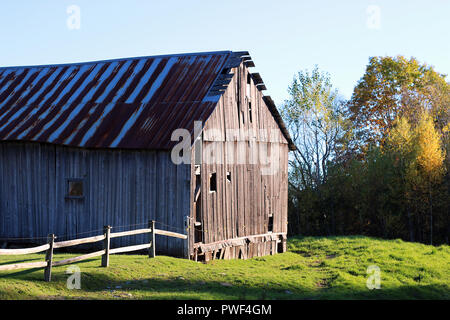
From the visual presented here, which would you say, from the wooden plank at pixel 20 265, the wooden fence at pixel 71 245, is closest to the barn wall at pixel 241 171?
the wooden fence at pixel 71 245

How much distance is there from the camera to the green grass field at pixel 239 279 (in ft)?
42.3

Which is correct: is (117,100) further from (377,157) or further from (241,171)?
(377,157)

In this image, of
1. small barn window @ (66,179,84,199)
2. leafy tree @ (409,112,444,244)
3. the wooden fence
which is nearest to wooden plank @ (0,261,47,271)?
the wooden fence

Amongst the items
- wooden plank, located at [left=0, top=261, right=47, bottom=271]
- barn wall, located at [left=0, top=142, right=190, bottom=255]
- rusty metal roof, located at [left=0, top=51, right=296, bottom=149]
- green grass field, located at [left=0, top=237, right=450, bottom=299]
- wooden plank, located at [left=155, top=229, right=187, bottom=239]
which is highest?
rusty metal roof, located at [left=0, top=51, right=296, bottom=149]

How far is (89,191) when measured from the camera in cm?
2116

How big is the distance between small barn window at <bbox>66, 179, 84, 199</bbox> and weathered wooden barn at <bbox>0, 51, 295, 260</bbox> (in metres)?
0.04

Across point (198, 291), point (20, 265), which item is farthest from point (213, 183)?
point (20, 265)

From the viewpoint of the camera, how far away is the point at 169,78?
2302 centimetres

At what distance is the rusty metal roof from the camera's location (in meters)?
20.6

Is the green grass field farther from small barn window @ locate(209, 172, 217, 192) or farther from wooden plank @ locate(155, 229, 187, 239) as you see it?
small barn window @ locate(209, 172, 217, 192)

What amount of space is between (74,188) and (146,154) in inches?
144

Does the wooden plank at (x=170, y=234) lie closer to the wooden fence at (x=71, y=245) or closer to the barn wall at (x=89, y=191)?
the wooden fence at (x=71, y=245)
